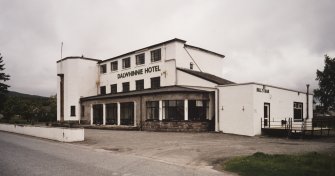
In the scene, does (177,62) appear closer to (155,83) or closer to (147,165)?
(155,83)

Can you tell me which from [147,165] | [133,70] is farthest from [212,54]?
[147,165]

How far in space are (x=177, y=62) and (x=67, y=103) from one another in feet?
59.4

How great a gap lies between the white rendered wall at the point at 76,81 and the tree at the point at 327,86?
41252 mm

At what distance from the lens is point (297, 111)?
2884cm

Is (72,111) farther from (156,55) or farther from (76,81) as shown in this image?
(156,55)

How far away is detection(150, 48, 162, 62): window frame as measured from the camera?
3277cm

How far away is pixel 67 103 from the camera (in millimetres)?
40719

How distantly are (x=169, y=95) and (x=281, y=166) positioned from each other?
1726 centimetres

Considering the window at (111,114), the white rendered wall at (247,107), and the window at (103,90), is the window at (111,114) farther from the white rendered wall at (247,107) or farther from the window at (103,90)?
the white rendered wall at (247,107)

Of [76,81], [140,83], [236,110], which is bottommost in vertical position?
[236,110]

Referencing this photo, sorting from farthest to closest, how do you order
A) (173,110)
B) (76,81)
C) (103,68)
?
(103,68) < (76,81) < (173,110)

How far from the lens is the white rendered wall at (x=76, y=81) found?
40562mm

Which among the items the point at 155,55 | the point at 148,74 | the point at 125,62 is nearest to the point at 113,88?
the point at 125,62

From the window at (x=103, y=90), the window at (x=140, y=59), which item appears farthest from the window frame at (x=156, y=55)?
the window at (x=103, y=90)
